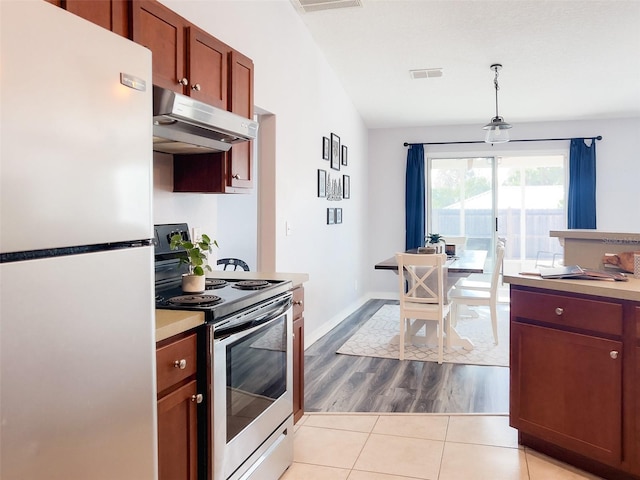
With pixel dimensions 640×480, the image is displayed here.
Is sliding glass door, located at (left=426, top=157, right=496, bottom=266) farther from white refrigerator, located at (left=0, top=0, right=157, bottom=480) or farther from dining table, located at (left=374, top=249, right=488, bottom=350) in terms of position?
white refrigerator, located at (left=0, top=0, right=157, bottom=480)

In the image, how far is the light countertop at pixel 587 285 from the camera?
7.16 feet

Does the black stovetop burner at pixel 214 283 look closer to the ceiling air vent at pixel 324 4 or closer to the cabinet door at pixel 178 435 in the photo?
the cabinet door at pixel 178 435

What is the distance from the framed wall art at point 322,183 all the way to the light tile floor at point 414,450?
7.99ft

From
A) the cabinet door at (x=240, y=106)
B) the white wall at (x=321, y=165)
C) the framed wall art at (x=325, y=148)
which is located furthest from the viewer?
the framed wall art at (x=325, y=148)

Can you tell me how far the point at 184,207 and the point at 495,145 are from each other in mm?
5714

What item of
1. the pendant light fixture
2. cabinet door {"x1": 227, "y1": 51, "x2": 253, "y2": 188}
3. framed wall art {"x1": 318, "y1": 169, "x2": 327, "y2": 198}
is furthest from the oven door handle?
the pendant light fixture

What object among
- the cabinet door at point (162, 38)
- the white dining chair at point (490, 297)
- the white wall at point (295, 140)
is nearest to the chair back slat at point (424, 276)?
the white dining chair at point (490, 297)

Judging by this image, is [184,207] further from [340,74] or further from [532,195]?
[532,195]

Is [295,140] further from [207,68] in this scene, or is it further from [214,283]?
[214,283]

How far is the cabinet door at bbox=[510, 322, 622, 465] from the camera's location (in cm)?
222

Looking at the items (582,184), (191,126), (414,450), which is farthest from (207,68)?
(582,184)

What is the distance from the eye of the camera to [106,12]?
173 centimetres

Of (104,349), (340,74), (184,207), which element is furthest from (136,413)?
(340,74)

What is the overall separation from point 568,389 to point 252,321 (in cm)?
152
